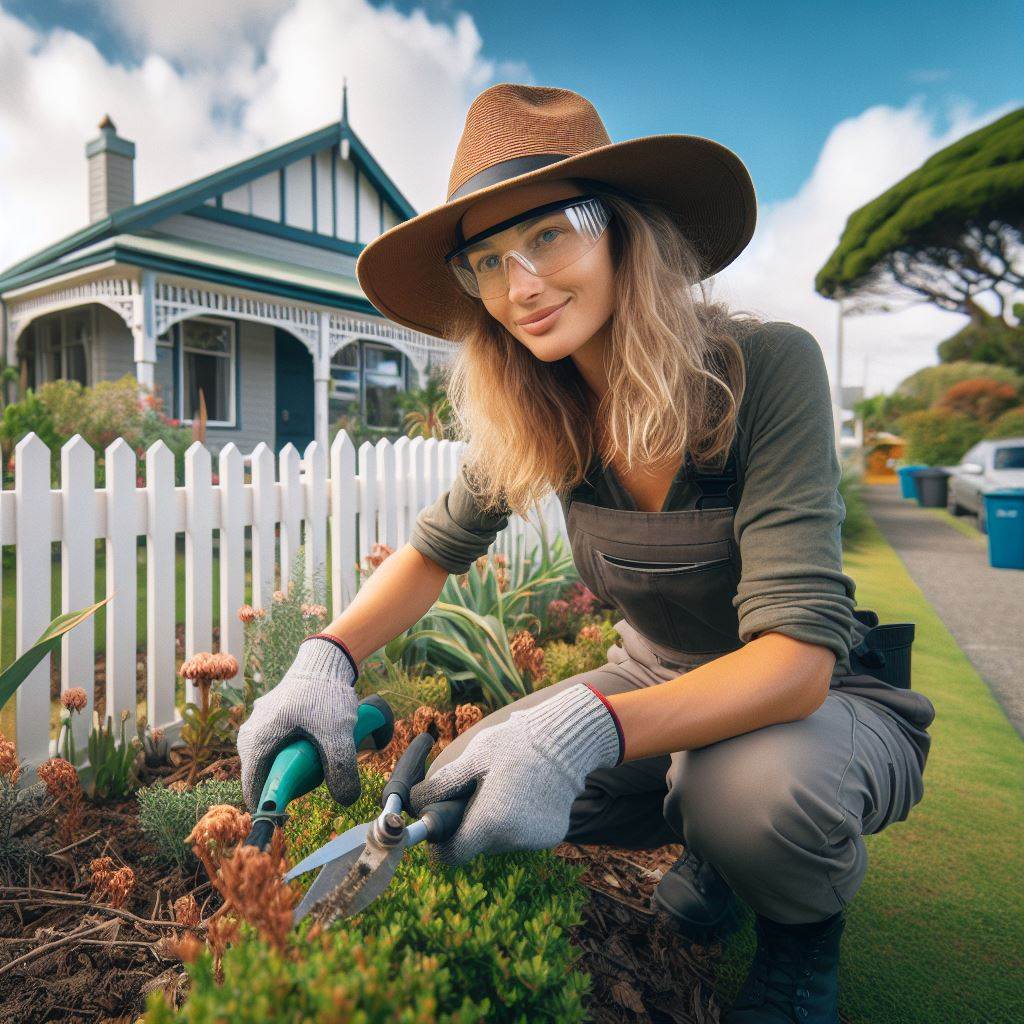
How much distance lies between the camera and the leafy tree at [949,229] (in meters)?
25.6

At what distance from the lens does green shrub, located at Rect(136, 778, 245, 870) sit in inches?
77.9

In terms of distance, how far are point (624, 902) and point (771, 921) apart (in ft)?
1.64

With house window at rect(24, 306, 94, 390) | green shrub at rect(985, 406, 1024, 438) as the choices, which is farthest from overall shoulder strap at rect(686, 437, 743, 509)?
green shrub at rect(985, 406, 1024, 438)

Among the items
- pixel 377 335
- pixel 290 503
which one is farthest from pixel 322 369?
pixel 290 503

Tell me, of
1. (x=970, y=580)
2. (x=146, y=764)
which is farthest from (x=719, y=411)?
(x=970, y=580)

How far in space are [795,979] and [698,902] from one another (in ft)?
1.19

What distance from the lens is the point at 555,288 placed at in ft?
5.41

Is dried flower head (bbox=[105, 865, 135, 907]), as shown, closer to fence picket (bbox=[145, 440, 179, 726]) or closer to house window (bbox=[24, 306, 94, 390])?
fence picket (bbox=[145, 440, 179, 726])

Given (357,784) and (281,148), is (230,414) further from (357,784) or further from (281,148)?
(357,784)

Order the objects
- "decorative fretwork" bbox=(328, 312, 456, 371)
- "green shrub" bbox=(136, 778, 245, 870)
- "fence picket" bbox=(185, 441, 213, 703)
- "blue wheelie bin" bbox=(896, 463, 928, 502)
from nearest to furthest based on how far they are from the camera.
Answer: "green shrub" bbox=(136, 778, 245, 870), "fence picket" bbox=(185, 441, 213, 703), "decorative fretwork" bbox=(328, 312, 456, 371), "blue wheelie bin" bbox=(896, 463, 928, 502)

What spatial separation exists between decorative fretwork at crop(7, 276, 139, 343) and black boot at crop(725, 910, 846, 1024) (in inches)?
495

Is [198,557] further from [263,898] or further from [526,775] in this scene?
[263,898]

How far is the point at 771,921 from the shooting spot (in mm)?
1538

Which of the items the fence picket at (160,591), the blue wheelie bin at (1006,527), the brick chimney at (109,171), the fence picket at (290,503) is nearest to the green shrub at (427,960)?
the fence picket at (160,591)
